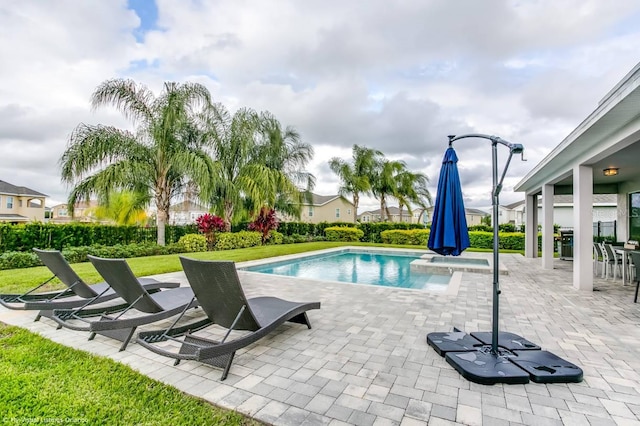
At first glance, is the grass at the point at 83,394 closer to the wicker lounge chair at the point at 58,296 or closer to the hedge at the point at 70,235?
the wicker lounge chair at the point at 58,296

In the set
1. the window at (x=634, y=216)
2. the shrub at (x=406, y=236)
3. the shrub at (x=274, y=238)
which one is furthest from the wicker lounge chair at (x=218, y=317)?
the shrub at (x=406, y=236)

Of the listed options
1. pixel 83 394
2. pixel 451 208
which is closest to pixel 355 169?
pixel 451 208

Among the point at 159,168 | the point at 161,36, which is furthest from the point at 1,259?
the point at 161,36

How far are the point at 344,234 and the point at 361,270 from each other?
37.2 feet

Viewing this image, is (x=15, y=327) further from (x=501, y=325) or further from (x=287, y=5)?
(x=287, y=5)

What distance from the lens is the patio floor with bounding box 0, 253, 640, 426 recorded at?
8.30 ft

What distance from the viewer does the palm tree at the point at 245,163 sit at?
16.9 m

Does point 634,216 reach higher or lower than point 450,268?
higher

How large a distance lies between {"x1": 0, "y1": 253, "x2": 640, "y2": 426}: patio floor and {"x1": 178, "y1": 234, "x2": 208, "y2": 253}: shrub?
9.87 m

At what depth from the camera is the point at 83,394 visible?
2.71 meters

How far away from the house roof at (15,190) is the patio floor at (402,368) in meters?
37.0

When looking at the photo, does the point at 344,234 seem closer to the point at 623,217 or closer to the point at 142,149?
the point at 142,149

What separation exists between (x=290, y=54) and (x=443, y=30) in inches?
205

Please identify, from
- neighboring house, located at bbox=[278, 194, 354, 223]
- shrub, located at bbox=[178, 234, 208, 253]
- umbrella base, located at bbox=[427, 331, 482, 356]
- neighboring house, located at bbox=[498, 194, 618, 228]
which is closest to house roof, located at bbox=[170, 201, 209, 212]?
shrub, located at bbox=[178, 234, 208, 253]
